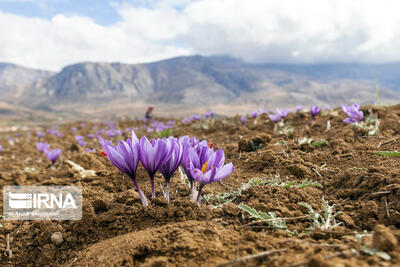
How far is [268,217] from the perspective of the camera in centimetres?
149

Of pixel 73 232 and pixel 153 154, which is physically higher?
pixel 153 154

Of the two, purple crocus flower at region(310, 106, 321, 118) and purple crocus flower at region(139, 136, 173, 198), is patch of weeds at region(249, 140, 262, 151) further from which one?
purple crocus flower at region(310, 106, 321, 118)

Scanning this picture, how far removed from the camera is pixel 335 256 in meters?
1.12

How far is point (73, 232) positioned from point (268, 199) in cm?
115

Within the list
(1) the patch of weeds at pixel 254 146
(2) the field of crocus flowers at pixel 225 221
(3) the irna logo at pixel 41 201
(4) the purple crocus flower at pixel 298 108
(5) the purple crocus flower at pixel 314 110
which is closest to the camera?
(2) the field of crocus flowers at pixel 225 221

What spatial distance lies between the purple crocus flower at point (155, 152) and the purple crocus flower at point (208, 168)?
13 centimetres

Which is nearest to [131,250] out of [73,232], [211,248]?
[211,248]

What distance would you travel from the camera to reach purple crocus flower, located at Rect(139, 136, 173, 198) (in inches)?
62.6

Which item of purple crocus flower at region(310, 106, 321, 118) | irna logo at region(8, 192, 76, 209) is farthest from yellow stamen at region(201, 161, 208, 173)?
purple crocus flower at region(310, 106, 321, 118)

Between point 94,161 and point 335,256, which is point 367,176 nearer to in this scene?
point 335,256

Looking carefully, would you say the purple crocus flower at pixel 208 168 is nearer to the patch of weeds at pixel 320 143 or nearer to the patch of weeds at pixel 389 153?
the patch of weeds at pixel 389 153

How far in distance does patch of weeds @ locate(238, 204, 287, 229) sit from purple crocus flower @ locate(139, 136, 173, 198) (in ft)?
1.57

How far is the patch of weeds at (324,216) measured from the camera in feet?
4.60

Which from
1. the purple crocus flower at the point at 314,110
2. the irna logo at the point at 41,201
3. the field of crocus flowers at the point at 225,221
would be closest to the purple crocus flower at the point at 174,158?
the field of crocus flowers at the point at 225,221
